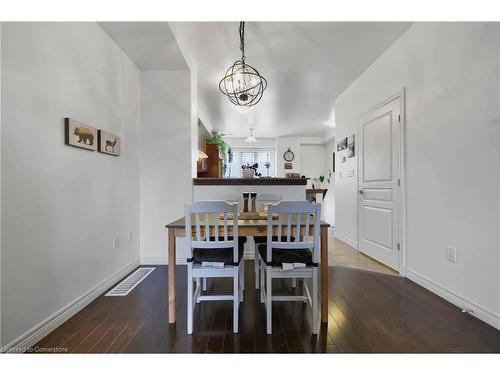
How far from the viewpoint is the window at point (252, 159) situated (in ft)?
29.7

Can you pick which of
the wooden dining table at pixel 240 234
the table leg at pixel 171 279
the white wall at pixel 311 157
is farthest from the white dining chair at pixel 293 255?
the white wall at pixel 311 157

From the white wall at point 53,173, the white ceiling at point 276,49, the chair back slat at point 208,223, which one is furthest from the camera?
the white ceiling at point 276,49

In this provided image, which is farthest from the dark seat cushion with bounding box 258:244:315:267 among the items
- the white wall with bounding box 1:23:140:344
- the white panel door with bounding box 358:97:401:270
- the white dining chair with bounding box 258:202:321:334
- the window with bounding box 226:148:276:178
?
the window with bounding box 226:148:276:178

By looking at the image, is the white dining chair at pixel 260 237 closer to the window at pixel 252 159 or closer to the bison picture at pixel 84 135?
the bison picture at pixel 84 135

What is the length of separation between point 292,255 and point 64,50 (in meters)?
2.26

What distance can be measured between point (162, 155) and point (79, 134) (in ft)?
4.18

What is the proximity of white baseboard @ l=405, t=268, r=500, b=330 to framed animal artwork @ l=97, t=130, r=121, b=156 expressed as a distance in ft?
10.9

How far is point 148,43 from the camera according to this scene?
8.93 feet

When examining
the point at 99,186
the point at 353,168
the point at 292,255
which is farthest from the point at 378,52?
the point at 99,186

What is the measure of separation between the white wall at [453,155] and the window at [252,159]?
6.10 meters

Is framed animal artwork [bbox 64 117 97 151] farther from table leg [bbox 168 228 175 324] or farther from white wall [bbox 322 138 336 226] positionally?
white wall [bbox 322 138 336 226]

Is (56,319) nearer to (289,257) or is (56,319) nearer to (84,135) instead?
(84,135)
